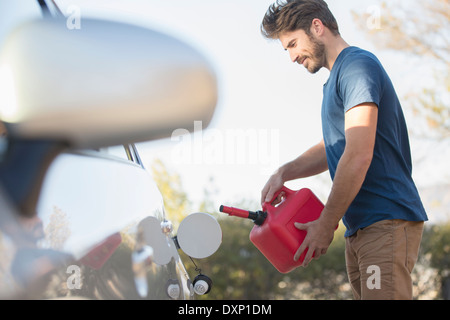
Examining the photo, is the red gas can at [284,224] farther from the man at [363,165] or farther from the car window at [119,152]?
the car window at [119,152]

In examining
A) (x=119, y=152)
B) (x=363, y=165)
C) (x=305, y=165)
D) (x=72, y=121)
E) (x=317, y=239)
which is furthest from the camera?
(x=305, y=165)

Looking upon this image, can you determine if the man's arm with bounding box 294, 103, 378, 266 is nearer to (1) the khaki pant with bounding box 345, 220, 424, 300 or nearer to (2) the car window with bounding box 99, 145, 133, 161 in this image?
(1) the khaki pant with bounding box 345, 220, 424, 300

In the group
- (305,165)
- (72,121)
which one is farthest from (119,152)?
(305,165)

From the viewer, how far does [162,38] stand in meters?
0.90

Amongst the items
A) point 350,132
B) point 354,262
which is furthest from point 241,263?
point 350,132

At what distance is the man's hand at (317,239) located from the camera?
1.78 meters

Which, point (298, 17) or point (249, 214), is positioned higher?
point (298, 17)

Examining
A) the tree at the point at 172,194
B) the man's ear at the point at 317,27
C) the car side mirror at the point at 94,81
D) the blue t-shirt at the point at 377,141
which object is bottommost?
the tree at the point at 172,194

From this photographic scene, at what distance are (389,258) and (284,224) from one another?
406 millimetres

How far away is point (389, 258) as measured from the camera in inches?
68.1

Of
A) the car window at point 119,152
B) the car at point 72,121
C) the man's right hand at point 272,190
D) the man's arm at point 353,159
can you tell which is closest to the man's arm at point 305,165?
the man's right hand at point 272,190

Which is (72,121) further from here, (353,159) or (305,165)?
(305,165)

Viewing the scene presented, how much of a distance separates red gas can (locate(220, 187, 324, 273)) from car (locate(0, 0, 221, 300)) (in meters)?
1.01

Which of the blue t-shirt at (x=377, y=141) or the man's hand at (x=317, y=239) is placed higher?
the blue t-shirt at (x=377, y=141)
